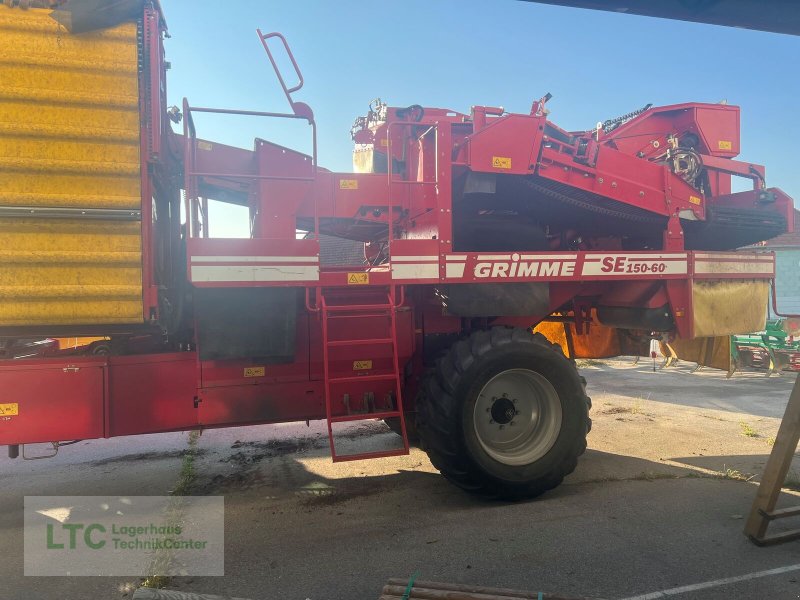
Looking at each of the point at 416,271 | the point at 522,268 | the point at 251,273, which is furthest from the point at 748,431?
the point at 251,273

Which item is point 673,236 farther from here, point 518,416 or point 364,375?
point 364,375

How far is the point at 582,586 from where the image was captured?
9.07 ft

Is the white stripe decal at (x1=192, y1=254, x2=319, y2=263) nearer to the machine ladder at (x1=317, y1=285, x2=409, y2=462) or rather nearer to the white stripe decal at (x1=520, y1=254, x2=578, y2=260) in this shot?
the machine ladder at (x1=317, y1=285, x2=409, y2=462)

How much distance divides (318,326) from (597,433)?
3922 mm

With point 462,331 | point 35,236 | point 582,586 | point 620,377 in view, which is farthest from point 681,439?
point 35,236

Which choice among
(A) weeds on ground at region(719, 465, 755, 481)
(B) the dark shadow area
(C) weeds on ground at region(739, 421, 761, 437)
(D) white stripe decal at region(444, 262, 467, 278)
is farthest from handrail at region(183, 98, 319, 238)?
(B) the dark shadow area

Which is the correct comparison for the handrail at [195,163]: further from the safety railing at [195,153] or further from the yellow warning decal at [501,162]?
the yellow warning decal at [501,162]

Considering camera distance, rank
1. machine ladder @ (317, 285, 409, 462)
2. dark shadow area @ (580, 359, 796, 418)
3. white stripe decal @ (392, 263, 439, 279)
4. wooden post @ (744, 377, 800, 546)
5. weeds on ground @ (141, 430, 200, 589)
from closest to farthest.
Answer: weeds on ground @ (141, 430, 200, 589) → wooden post @ (744, 377, 800, 546) → machine ladder @ (317, 285, 409, 462) → white stripe decal @ (392, 263, 439, 279) → dark shadow area @ (580, 359, 796, 418)

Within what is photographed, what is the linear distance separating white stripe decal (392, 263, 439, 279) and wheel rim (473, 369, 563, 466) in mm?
1027

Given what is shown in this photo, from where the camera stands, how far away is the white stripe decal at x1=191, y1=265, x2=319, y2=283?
3.49 meters

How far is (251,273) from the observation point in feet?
11.8

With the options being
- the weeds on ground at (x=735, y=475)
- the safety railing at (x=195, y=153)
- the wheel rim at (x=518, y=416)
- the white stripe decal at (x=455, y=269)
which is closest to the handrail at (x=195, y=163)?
the safety railing at (x=195, y=153)

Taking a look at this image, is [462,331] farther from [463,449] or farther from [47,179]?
[47,179]

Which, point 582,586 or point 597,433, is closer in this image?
point 582,586
